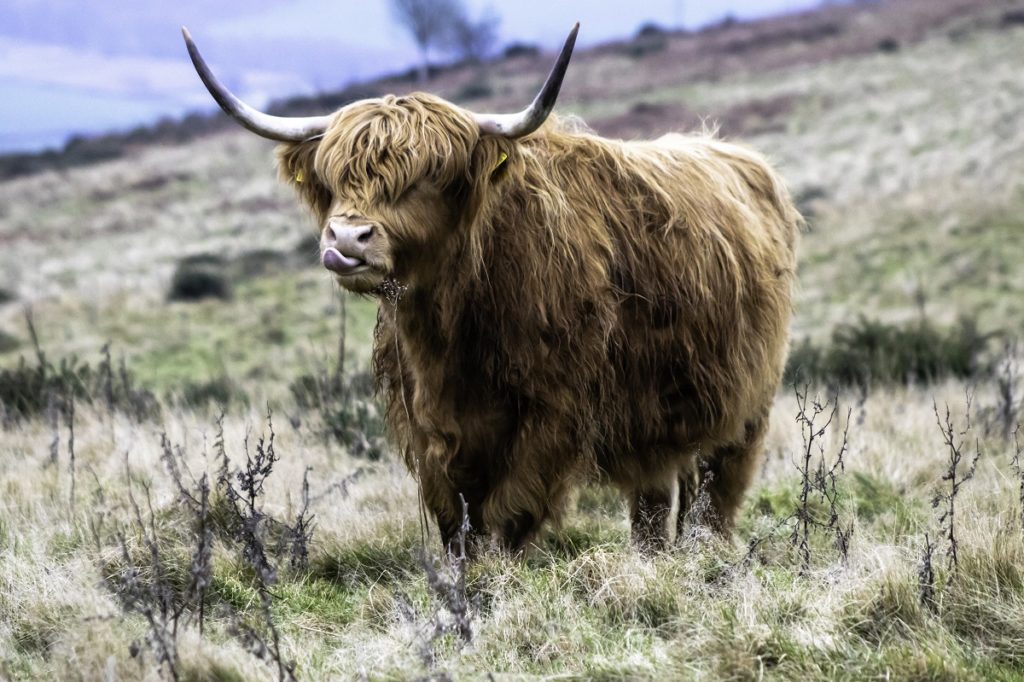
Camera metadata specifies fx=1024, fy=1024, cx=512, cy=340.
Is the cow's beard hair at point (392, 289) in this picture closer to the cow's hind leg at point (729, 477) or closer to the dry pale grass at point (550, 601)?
the dry pale grass at point (550, 601)

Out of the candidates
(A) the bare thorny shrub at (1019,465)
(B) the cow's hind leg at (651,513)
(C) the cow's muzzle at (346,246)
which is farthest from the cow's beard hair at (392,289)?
(A) the bare thorny shrub at (1019,465)

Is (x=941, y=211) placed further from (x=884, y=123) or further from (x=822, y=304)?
(x=884, y=123)

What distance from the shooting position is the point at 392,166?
10.8 ft

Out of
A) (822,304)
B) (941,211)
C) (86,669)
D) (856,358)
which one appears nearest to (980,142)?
(941,211)

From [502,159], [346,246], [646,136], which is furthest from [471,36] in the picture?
[346,246]

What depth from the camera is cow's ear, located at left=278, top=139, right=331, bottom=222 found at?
3.60 meters

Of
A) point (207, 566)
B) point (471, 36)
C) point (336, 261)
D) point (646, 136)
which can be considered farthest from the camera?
point (471, 36)

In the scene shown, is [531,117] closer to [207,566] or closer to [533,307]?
[533,307]

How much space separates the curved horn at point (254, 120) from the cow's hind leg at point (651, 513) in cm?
202

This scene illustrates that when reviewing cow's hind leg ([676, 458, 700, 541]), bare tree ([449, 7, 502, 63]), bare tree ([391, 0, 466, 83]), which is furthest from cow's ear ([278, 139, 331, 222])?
bare tree ([449, 7, 502, 63])

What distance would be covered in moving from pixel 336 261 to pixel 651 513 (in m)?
2.14

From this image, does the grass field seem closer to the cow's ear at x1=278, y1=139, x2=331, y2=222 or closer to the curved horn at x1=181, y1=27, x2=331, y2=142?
the cow's ear at x1=278, y1=139, x2=331, y2=222

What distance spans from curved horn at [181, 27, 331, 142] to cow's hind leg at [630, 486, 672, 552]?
6.61 ft

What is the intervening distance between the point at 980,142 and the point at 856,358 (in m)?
14.8
